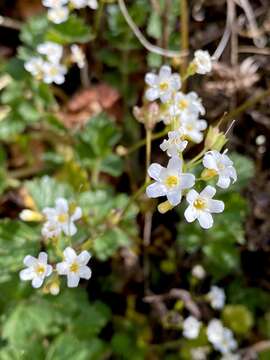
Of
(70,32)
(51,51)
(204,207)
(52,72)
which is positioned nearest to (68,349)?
(204,207)

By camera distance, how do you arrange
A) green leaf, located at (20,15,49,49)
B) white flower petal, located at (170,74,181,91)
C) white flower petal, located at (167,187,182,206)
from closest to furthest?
white flower petal, located at (167,187,182,206)
white flower petal, located at (170,74,181,91)
green leaf, located at (20,15,49,49)

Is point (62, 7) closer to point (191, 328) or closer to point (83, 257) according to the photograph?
point (83, 257)

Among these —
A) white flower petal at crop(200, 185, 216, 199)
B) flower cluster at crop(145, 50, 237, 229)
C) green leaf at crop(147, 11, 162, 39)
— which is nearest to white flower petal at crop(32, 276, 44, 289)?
flower cluster at crop(145, 50, 237, 229)

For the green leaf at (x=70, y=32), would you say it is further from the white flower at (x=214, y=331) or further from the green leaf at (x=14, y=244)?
the white flower at (x=214, y=331)

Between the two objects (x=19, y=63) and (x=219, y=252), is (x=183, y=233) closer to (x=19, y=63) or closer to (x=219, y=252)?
(x=219, y=252)

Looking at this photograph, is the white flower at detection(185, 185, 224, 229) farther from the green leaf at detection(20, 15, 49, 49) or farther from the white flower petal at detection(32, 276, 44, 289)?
the green leaf at detection(20, 15, 49, 49)

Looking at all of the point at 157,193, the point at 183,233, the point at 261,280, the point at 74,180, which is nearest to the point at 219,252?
the point at 183,233
